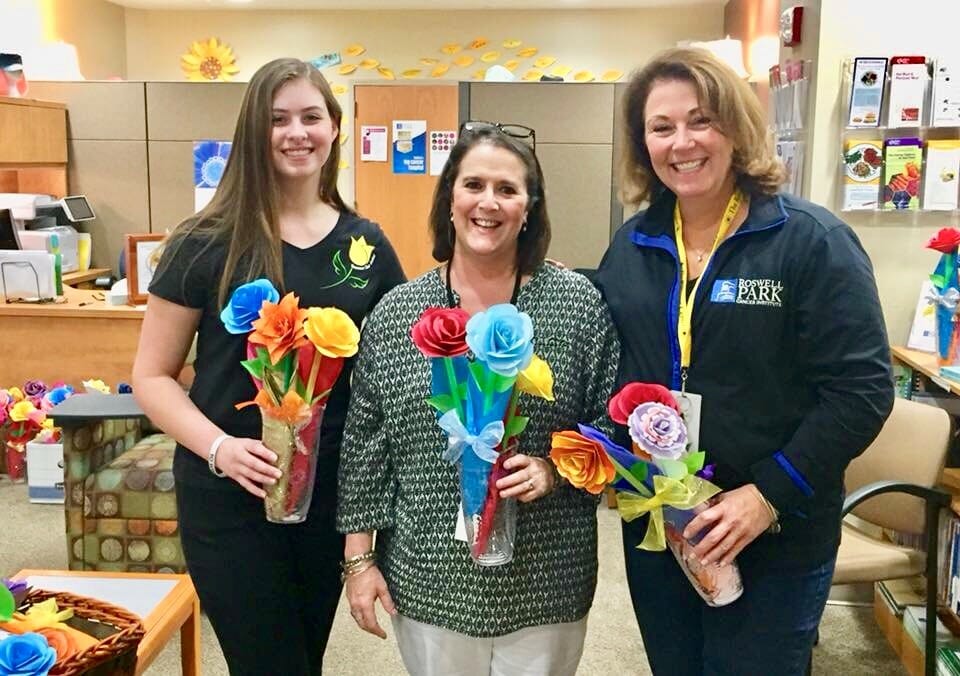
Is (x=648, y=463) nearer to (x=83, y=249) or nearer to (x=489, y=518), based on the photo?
(x=489, y=518)

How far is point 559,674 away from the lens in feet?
4.81

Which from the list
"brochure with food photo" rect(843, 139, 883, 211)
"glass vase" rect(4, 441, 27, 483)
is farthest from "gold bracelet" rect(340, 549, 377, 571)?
"glass vase" rect(4, 441, 27, 483)

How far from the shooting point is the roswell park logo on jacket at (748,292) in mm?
1339

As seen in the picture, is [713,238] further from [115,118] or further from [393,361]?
[115,118]

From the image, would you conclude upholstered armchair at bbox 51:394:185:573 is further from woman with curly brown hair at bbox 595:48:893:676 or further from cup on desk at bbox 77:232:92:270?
cup on desk at bbox 77:232:92:270

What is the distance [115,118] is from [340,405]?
540 cm

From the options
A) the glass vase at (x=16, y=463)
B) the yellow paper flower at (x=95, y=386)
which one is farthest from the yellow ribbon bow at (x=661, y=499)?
the glass vase at (x=16, y=463)

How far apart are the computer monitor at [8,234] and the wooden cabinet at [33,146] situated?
0.92m

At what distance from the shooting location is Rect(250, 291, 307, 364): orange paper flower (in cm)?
136

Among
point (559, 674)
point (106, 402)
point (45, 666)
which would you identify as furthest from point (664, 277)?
point (106, 402)

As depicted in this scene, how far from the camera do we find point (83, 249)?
6.00 meters

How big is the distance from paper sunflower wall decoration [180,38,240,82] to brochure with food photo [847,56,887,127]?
616cm

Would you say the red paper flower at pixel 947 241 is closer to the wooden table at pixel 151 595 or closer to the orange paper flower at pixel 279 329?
the orange paper flower at pixel 279 329

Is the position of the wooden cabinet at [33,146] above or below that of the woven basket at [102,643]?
above
